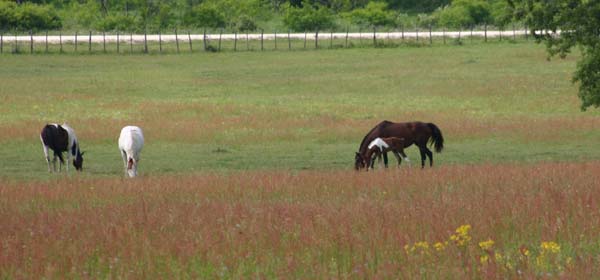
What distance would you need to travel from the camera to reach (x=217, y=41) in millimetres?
82750

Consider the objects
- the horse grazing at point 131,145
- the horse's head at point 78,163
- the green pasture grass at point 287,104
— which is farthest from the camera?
the green pasture grass at point 287,104

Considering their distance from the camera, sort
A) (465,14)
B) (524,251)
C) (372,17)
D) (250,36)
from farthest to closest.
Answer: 1. (372,17)
2. (465,14)
3. (250,36)
4. (524,251)

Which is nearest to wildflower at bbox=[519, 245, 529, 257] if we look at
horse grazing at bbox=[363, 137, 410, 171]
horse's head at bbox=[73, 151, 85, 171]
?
horse grazing at bbox=[363, 137, 410, 171]

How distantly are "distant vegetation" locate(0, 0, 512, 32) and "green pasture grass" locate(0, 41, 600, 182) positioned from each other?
70.8ft

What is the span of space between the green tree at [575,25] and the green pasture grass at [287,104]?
7.12 feet

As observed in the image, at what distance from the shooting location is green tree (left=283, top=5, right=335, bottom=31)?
97.6 metres

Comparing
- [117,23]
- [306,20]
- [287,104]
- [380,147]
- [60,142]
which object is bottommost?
[287,104]

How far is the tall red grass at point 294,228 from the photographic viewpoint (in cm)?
910

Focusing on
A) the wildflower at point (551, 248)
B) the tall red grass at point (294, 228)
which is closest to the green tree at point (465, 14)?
the tall red grass at point (294, 228)

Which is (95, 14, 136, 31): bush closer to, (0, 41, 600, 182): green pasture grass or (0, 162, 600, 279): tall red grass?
(0, 41, 600, 182): green pasture grass

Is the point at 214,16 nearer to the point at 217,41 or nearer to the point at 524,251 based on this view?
the point at 217,41

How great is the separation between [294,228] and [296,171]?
13.3 metres

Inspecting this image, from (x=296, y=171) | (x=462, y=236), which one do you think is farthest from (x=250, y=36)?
(x=462, y=236)

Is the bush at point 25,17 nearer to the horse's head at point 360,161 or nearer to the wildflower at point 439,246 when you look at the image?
the horse's head at point 360,161
